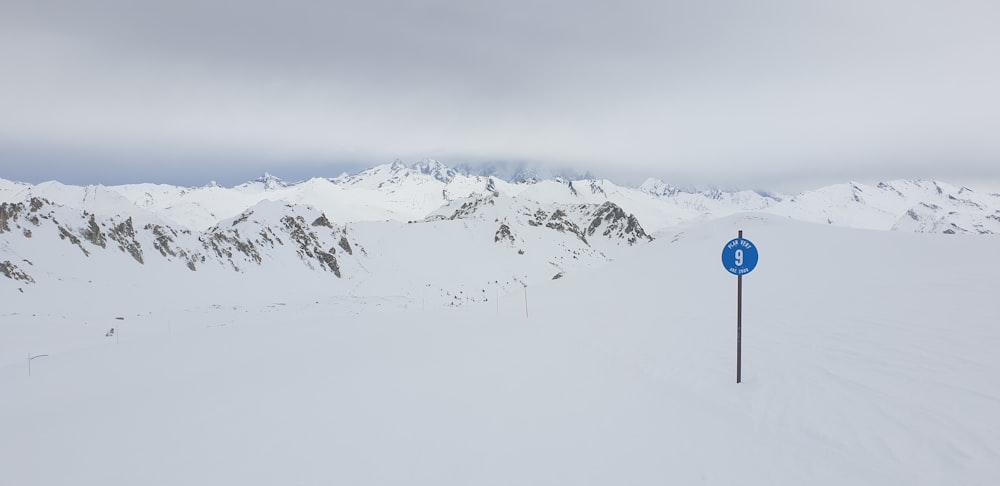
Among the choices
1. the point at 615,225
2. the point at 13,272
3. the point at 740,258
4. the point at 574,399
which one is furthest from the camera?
the point at 615,225

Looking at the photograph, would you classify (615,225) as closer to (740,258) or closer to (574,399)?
(740,258)

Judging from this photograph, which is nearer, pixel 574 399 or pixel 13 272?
pixel 574 399

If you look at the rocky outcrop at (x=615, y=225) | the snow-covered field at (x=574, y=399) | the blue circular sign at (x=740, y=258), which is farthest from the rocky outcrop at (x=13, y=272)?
the rocky outcrop at (x=615, y=225)

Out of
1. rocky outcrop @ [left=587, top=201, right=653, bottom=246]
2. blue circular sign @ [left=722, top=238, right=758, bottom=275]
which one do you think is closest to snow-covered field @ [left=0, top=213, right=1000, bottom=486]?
blue circular sign @ [left=722, top=238, right=758, bottom=275]

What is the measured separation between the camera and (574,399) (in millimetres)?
8367

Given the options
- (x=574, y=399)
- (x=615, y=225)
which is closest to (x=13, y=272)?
(x=574, y=399)

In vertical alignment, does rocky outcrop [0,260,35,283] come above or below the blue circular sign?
below

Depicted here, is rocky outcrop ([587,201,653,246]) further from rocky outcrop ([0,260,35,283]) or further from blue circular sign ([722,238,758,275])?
blue circular sign ([722,238,758,275])

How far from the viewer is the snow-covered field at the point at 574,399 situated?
18.5ft

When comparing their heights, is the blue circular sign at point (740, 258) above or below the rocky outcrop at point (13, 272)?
above

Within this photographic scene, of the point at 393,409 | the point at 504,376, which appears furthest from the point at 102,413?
the point at 504,376

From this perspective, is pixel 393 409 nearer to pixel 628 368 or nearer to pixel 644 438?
pixel 644 438

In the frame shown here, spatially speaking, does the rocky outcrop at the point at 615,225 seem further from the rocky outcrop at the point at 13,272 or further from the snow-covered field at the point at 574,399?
the rocky outcrop at the point at 13,272

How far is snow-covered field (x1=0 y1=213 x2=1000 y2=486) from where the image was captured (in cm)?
563
